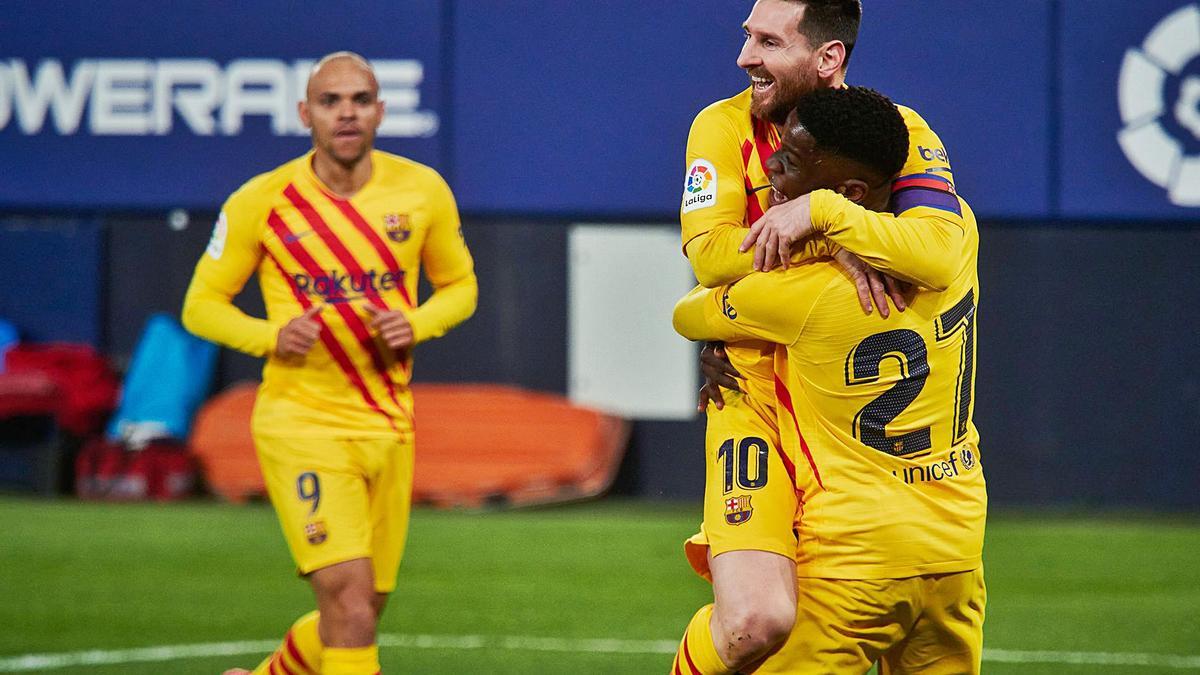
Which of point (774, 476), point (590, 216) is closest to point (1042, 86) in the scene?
point (590, 216)

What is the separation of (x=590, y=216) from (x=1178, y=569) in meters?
4.17

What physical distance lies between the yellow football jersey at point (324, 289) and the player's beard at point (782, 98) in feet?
6.01

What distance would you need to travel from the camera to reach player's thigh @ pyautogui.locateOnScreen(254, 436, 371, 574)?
5.17 m

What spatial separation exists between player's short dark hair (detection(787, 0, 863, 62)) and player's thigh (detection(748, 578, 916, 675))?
1.30 metres

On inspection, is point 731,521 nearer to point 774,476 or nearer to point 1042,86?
point 774,476

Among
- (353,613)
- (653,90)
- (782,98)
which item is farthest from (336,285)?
(653,90)

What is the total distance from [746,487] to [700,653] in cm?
39

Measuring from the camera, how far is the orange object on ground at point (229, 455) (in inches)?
429

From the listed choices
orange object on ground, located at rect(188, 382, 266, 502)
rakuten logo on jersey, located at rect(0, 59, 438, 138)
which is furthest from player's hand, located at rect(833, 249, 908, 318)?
orange object on ground, located at rect(188, 382, 266, 502)

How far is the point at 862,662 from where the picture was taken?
3824mm

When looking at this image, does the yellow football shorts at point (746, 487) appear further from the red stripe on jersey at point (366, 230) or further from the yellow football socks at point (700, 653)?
the red stripe on jersey at point (366, 230)

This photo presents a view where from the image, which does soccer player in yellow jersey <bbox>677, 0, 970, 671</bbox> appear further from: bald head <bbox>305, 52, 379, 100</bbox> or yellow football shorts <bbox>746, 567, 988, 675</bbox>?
bald head <bbox>305, 52, 379, 100</bbox>

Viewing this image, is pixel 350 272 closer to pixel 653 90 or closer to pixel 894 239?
pixel 894 239

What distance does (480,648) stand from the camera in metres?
6.87
